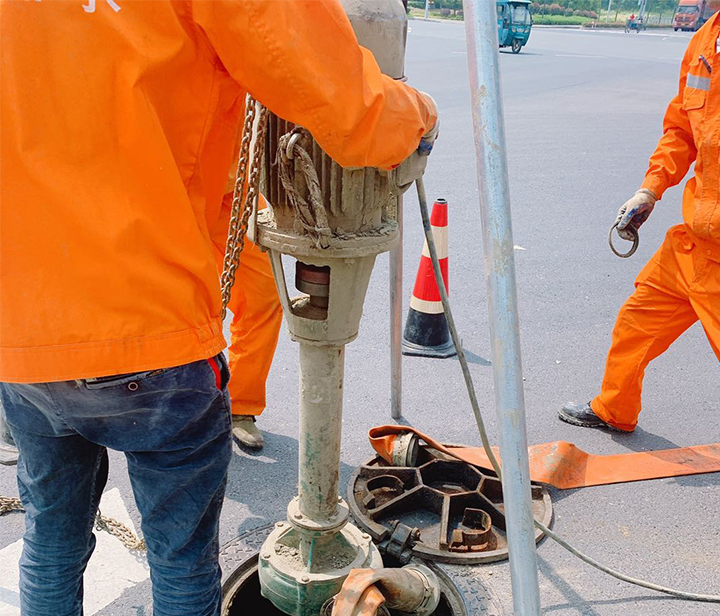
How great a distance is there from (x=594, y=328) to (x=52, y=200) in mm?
3661

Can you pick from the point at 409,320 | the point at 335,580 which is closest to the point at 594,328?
the point at 409,320

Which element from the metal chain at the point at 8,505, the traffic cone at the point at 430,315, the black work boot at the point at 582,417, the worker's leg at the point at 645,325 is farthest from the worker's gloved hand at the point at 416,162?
the traffic cone at the point at 430,315

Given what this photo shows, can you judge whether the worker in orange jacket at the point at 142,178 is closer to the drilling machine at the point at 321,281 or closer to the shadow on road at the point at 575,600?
the drilling machine at the point at 321,281

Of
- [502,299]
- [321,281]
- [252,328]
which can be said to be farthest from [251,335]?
[502,299]

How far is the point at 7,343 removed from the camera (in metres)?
1.51

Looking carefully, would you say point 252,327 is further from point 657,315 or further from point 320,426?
point 657,315

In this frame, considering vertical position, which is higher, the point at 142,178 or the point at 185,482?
the point at 142,178

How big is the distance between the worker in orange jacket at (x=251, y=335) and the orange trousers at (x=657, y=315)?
150 centimetres

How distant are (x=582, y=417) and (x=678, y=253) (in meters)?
0.87

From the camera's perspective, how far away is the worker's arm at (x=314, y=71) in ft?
4.42

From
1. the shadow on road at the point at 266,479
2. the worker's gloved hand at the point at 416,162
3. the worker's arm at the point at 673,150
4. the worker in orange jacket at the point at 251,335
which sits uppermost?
the worker's gloved hand at the point at 416,162

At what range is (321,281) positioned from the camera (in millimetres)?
1983

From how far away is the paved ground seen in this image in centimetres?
255

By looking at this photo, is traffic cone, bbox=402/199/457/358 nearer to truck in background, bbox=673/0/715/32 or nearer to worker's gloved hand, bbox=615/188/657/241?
worker's gloved hand, bbox=615/188/657/241
